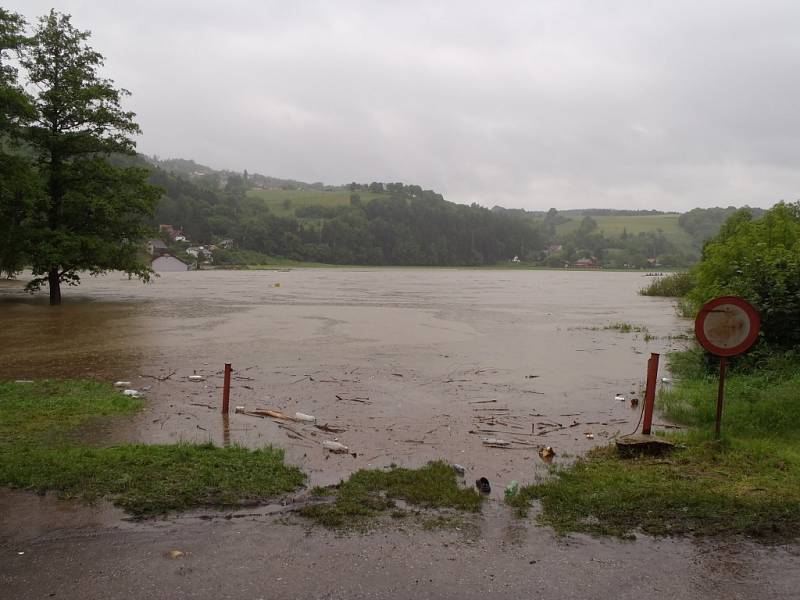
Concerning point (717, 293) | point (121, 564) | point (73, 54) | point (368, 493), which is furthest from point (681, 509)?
point (73, 54)

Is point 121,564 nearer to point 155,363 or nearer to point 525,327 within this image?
point 155,363

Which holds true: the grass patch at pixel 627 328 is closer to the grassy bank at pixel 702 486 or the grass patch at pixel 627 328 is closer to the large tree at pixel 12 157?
the grassy bank at pixel 702 486

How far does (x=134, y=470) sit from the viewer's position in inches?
266

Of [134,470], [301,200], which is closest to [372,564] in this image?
[134,470]

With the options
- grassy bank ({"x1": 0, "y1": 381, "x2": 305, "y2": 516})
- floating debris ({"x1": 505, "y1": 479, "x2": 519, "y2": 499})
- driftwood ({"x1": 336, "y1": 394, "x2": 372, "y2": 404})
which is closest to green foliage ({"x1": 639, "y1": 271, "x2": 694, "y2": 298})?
driftwood ({"x1": 336, "y1": 394, "x2": 372, "y2": 404})

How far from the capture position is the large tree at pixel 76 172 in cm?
2953

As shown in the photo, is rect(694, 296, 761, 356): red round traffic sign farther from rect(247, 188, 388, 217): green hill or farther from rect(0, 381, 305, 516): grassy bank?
rect(247, 188, 388, 217): green hill

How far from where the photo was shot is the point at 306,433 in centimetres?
950

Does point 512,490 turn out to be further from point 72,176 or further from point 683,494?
point 72,176

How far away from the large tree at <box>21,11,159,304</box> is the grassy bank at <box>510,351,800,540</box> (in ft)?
92.9

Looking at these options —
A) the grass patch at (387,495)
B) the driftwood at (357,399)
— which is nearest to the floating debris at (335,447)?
the grass patch at (387,495)

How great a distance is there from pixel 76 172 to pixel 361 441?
27.8 meters

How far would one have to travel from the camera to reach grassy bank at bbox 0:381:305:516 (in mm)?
6130

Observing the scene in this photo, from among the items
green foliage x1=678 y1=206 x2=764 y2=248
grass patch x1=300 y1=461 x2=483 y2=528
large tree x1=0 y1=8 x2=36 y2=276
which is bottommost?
grass patch x1=300 y1=461 x2=483 y2=528
